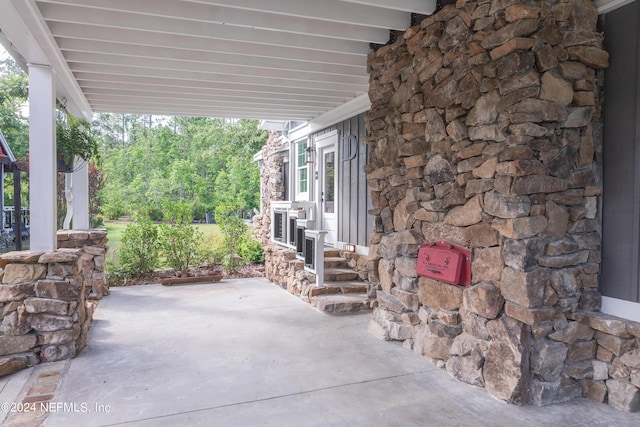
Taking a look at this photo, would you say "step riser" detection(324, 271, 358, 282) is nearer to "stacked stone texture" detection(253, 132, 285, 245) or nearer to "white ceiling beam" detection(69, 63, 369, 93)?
"white ceiling beam" detection(69, 63, 369, 93)

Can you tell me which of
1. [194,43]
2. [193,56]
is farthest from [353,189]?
[194,43]

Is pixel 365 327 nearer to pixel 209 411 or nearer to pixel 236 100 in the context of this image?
pixel 209 411

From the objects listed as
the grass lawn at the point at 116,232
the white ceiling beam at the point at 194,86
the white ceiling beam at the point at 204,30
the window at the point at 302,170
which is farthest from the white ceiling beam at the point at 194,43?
the grass lawn at the point at 116,232

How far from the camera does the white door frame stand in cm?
664

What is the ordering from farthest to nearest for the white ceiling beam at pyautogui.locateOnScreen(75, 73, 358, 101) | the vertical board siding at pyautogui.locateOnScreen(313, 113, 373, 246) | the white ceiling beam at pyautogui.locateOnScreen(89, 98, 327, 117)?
the white ceiling beam at pyautogui.locateOnScreen(89, 98, 327, 117) < the vertical board siding at pyautogui.locateOnScreen(313, 113, 373, 246) < the white ceiling beam at pyautogui.locateOnScreen(75, 73, 358, 101)

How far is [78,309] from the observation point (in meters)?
3.59

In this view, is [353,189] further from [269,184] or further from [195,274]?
[269,184]

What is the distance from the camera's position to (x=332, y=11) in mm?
3344

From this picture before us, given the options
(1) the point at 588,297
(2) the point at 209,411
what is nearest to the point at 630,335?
(1) the point at 588,297

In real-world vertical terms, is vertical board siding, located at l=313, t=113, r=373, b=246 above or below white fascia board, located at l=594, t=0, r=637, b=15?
below

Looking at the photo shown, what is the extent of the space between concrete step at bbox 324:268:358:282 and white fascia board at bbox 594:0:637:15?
13.2 feet

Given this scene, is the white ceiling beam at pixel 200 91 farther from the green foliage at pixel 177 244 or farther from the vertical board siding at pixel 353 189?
the green foliage at pixel 177 244

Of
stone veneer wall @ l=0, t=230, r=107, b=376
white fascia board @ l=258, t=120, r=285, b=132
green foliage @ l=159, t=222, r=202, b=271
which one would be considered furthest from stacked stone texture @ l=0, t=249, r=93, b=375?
white fascia board @ l=258, t=120, r=285, b=132

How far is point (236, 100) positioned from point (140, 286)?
11.4 feet
